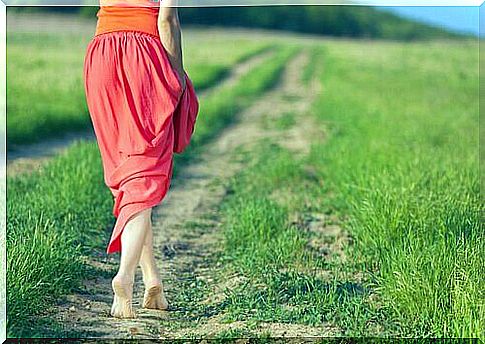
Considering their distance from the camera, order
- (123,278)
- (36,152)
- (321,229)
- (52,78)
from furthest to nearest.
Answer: (52,78)
(36,152)
(321,229)
(123,278)

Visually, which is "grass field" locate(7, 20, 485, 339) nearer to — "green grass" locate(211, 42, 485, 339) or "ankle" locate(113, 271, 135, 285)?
"green grass" locate(211, 42, 485, 339)

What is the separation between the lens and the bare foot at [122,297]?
12.2ft

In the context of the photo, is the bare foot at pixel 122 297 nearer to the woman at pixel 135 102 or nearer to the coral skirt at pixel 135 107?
the woman at pixel 135 102

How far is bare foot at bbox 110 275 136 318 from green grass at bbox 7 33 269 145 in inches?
148

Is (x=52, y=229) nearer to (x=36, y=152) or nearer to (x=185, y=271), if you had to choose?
(x=185, y=271)

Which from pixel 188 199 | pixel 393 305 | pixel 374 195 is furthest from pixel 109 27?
pixel 188 199

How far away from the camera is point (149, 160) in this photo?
3.73 metres

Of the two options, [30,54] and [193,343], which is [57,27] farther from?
[193,343]

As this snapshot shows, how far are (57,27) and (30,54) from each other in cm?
444

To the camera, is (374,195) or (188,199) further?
(188,199)

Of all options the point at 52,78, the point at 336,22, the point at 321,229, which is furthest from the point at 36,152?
the point at 336,22

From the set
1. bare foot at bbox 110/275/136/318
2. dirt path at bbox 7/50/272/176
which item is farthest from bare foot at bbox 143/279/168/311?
dirt path at bbox 7/50/272/176

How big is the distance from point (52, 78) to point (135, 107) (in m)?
10.1

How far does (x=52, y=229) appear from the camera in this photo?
475 cm
